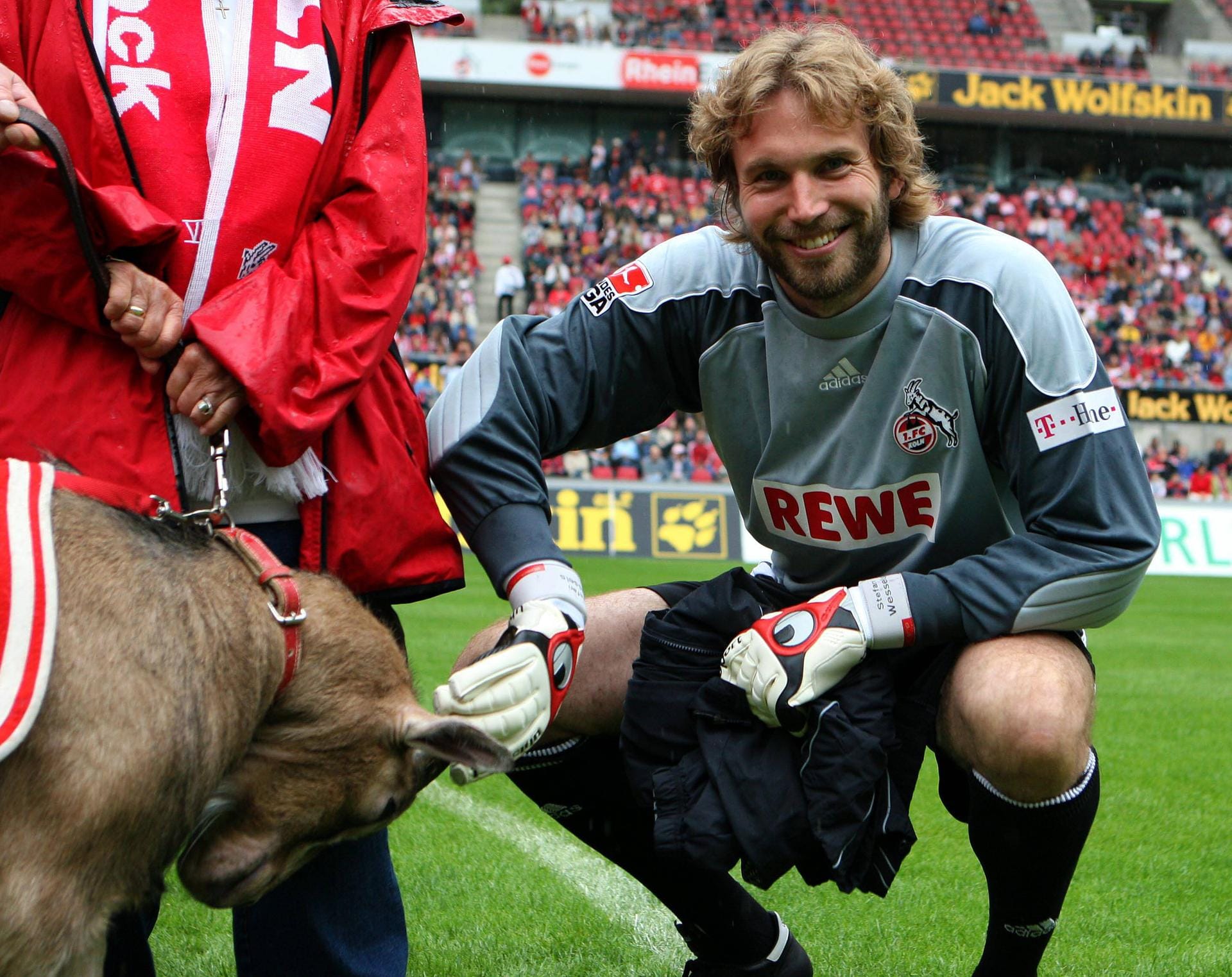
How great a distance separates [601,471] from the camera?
21812 millimetres

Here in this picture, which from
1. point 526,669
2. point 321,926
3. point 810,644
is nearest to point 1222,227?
point 810,644

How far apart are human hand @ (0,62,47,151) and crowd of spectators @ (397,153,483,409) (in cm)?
1900

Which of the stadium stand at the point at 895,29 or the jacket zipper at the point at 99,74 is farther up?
the jacket zipper at the point at 99,74

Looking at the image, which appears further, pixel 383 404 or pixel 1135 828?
pixel 1135 828

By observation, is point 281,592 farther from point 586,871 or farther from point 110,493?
point 586,871

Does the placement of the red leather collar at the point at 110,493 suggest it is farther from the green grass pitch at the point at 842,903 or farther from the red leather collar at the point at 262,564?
the green grass pitch at the point at 842,903

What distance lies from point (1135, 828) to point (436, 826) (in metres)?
2.54

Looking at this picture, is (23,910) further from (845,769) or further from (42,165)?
(845,769)

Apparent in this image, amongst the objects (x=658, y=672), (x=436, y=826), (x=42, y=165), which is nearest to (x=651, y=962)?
(x=658, y=672)

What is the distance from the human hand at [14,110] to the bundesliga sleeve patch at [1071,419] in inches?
81.7

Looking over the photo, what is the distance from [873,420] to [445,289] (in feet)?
83.4

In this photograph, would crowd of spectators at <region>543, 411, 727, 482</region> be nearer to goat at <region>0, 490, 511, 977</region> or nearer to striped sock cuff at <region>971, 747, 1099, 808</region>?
striped sock cuff at <region>971, 747, 1099, 808</region>

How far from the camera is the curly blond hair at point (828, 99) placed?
127 inches

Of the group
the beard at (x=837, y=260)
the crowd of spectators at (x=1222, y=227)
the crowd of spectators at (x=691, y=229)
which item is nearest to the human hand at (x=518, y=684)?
the beard at (x=837, y=260)
